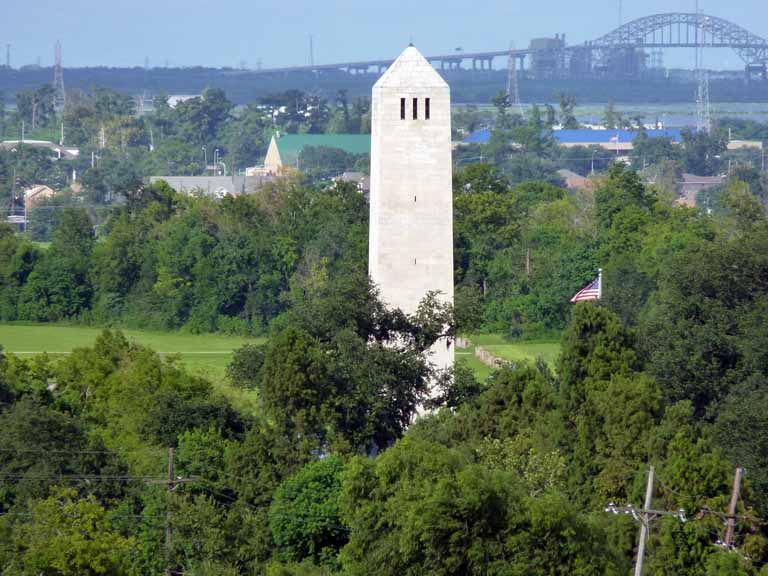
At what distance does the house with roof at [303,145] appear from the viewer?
144 metres

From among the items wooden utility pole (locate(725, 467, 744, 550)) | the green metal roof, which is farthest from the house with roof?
wooden utility pole (locate(725, 467, 744, 550))

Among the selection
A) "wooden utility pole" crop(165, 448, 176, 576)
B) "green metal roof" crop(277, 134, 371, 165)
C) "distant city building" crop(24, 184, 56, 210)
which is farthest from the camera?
"green metal roof" crop(277, 134, 371, 165)

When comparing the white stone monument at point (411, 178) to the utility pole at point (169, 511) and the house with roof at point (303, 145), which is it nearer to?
the utility pole at point (169, 511)

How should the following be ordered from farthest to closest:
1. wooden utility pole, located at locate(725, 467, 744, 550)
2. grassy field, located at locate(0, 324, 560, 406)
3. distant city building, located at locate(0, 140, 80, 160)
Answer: distant city building, located at locate(0, 140, 80, 160)
grassy field, located at locate(0, 324, 560, 406)
wooden utility pole, located at locate(725, 467, 744, 550)

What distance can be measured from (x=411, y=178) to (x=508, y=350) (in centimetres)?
1829

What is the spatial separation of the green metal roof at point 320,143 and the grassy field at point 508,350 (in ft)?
261

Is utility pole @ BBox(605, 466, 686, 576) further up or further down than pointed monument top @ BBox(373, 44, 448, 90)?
further down

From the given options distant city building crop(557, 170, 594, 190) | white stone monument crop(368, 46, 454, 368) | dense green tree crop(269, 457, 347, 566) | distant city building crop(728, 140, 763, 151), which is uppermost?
white stone monument crop(368, 46, 454, 368)

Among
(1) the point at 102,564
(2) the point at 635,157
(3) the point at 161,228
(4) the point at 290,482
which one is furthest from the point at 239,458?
(2) the point at 635,157

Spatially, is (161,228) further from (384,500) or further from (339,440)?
(384,500)

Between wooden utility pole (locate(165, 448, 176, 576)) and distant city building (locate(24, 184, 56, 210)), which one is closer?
wooden utility pole (locate(165, 448, 176, 576))

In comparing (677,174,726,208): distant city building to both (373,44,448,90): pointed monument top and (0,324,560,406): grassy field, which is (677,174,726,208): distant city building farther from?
(373,44,448,90): pointed monument top

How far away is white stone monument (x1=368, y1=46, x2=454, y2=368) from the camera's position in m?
42.1

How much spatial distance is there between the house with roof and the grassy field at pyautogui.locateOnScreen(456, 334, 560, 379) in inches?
3037
